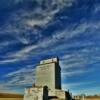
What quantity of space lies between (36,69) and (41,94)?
60716 mm

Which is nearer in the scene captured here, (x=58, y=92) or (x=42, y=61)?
(x=58, y=92)

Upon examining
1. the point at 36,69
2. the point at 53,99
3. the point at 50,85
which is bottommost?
the point at 53,99

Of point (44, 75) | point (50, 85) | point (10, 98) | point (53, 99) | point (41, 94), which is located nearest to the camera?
point (41, 94)

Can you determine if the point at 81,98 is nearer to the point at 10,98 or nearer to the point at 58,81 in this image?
the point at 58,81

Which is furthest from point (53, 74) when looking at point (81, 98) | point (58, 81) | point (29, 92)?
point (29, 92)

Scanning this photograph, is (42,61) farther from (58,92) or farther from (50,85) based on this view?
(58,92)

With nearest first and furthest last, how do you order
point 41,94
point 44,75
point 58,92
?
1. point 41,94
2. point 58,92
3. point 44,75

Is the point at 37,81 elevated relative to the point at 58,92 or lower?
elevated

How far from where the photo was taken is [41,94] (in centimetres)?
6122

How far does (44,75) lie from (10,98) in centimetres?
3325

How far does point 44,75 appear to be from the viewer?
11994 cm

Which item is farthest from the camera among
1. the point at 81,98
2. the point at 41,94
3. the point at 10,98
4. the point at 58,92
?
the point at 81,98

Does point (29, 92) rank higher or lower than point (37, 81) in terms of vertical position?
lower

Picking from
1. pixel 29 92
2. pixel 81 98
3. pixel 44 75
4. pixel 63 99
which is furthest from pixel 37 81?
pixel 29 92
